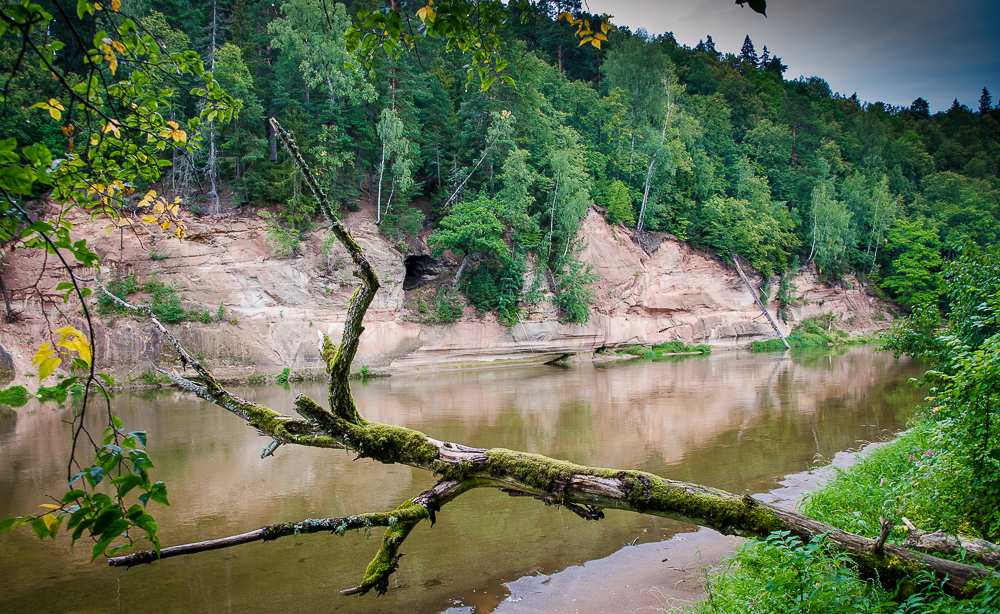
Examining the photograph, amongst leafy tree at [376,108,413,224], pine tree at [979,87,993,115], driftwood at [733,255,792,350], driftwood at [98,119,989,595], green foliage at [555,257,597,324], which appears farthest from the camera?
pine tree at [979,87,993,115]

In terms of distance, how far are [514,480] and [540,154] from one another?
3049cm

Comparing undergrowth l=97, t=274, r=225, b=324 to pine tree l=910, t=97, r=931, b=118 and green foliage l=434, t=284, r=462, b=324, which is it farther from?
pine tree l=910, t=97, r=931, b=118

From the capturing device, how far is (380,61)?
2748 cm

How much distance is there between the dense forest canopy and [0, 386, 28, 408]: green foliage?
9.15m

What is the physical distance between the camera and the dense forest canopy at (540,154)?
25.2 metres

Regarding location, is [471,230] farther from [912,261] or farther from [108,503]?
[912,261]

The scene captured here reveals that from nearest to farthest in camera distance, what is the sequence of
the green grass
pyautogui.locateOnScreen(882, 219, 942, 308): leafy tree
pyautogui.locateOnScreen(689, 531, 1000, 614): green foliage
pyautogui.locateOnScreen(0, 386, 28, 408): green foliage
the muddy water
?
pyautogui.locateOnScreen(689, 531, 1000, 614): green foliage, the muddy water, pyautogui.locateOnScreen(0, 386, 28, 408): green foliage, the green grass, pyautogui.locateOnScreen(882, 219, 942, 308): leafy tree

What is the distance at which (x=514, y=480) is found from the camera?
3145mm

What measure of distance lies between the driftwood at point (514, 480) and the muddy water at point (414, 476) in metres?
2.40

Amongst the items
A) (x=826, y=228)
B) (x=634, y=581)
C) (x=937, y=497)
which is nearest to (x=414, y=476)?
(x=634, y=581)

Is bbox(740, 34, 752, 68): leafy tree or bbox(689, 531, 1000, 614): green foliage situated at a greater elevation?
bbox(740, 34, 752, 68): leafy tree

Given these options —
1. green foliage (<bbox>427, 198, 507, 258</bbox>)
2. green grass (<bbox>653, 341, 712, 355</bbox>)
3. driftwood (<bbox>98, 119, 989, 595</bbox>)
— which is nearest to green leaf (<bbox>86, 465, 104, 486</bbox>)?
driftwood (<bbox>98, 119, 989, 595</bbox>)

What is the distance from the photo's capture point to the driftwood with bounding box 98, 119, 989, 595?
3002mm

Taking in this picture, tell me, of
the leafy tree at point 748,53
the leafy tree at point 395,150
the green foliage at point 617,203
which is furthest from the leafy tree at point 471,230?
the leafy tree at point 748,53
